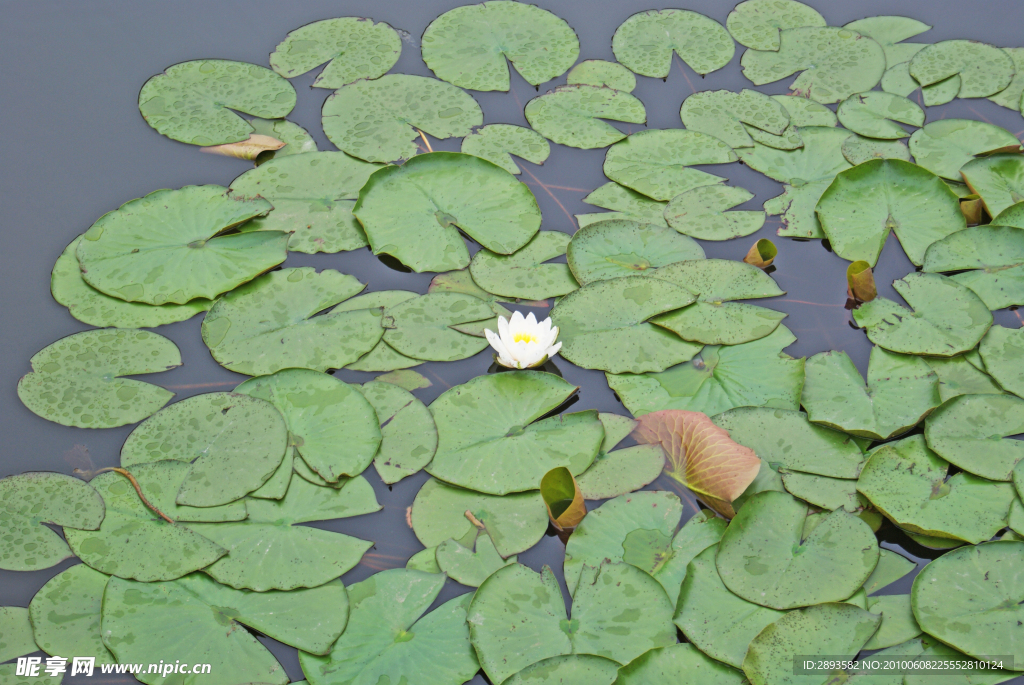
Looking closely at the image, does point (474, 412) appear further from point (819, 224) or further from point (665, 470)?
point (819, 224)

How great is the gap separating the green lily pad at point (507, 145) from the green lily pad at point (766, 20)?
1.32 metres

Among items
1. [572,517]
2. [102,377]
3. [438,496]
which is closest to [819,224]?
[572,517]

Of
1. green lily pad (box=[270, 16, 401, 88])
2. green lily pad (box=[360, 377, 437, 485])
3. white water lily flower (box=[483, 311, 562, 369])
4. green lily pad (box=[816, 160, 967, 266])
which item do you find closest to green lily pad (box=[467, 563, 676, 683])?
green lily pad (box=[360, 377, 437, 485])

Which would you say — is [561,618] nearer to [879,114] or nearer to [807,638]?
[807,638]

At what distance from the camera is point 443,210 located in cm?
291

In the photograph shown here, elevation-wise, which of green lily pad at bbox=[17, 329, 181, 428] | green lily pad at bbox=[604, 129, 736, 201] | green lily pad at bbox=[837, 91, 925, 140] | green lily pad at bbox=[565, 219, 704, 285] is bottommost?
green lily pad at bbox=[17, 329, 181, 428]

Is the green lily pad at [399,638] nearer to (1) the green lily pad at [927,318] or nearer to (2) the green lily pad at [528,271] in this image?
(2) the green lily pad at [528,271]

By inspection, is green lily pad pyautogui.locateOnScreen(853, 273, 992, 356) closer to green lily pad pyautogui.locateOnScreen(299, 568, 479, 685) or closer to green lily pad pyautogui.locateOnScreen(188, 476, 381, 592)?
green lily pad pyautogui.locateOnScreen(299, 568, 479, 685)

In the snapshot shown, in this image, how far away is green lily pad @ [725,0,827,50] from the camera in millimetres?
3750

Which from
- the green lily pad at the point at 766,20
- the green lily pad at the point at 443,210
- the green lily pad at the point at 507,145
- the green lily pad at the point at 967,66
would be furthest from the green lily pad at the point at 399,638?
the green lily pad at the point at 967,66

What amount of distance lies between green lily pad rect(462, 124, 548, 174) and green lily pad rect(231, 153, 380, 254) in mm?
440

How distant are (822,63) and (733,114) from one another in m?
0.64

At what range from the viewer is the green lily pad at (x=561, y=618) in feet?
6.07

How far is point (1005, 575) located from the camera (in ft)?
6.47
